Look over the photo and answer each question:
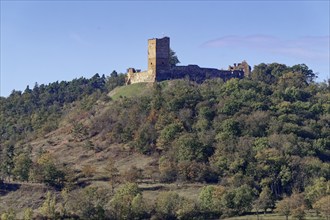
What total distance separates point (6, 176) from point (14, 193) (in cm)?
734

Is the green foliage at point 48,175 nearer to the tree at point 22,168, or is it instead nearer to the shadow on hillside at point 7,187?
the tree at point 22,168

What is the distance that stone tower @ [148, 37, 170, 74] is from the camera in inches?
4151

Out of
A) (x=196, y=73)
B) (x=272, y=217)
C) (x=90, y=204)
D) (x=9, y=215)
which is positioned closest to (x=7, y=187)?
(x=9, y=215)

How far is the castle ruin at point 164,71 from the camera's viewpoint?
106 metres

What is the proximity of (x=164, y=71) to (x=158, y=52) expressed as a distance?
11.1ft

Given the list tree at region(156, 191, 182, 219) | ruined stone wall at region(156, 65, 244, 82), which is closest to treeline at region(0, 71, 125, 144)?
ruined stone wall at region(156, 65, 244, 82)

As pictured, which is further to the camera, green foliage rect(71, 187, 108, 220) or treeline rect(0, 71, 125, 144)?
treeline rect(0, 71, 125, 144)

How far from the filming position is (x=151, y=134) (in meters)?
94.9

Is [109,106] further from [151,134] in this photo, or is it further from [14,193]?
[14,193]

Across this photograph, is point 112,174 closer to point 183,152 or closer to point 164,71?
point 183,152

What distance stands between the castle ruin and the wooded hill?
1.91 metres

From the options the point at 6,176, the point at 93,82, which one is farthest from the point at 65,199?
the point at 93,82

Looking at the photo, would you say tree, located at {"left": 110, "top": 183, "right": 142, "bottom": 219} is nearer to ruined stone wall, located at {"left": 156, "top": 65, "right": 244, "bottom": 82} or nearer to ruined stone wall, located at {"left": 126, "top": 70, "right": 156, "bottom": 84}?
ruined stone wall, located at {"left": 126, "top": 70, "right": 156, "bottom": 84}

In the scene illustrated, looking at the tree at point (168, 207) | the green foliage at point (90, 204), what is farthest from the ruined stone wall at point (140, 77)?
the tree at point (168, 207)
